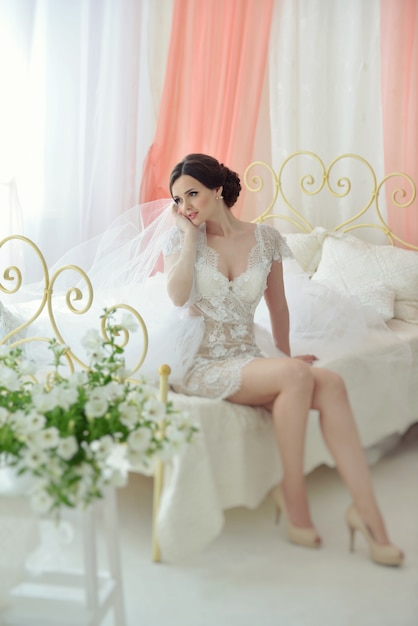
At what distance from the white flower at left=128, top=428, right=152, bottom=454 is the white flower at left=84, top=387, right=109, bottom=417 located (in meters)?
0.09

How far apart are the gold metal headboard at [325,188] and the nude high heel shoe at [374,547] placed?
Result: 2.11 m

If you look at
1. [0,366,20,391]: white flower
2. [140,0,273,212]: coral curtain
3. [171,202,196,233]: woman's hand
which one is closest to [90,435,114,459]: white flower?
[0,366,20,391]: white flower

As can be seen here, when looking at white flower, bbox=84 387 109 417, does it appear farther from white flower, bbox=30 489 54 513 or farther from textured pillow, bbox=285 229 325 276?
textured pillow, bbox=285 229 325 276

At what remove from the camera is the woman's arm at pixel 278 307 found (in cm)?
209

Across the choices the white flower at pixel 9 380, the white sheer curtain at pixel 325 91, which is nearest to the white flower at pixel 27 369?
the white flower at pixel 9 380

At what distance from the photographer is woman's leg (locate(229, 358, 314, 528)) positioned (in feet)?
5.40

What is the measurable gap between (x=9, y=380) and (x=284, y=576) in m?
0.81

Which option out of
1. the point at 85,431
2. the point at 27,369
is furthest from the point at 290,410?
the point at 27,369

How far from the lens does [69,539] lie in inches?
64.7

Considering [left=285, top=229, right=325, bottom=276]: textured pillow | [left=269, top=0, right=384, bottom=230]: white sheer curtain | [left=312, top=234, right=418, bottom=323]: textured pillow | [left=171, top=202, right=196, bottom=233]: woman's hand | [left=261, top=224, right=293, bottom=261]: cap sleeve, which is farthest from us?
[left=269, top=0, right=384, bottom=230]: white sheer curtain

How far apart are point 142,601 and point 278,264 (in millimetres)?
1073

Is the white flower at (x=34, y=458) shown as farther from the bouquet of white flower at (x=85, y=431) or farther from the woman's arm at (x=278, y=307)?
the woman's arm at (x=278, y=307)

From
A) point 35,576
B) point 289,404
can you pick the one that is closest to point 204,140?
point 289,404

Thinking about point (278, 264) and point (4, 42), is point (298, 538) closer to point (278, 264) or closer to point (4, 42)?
point (278, 264)
